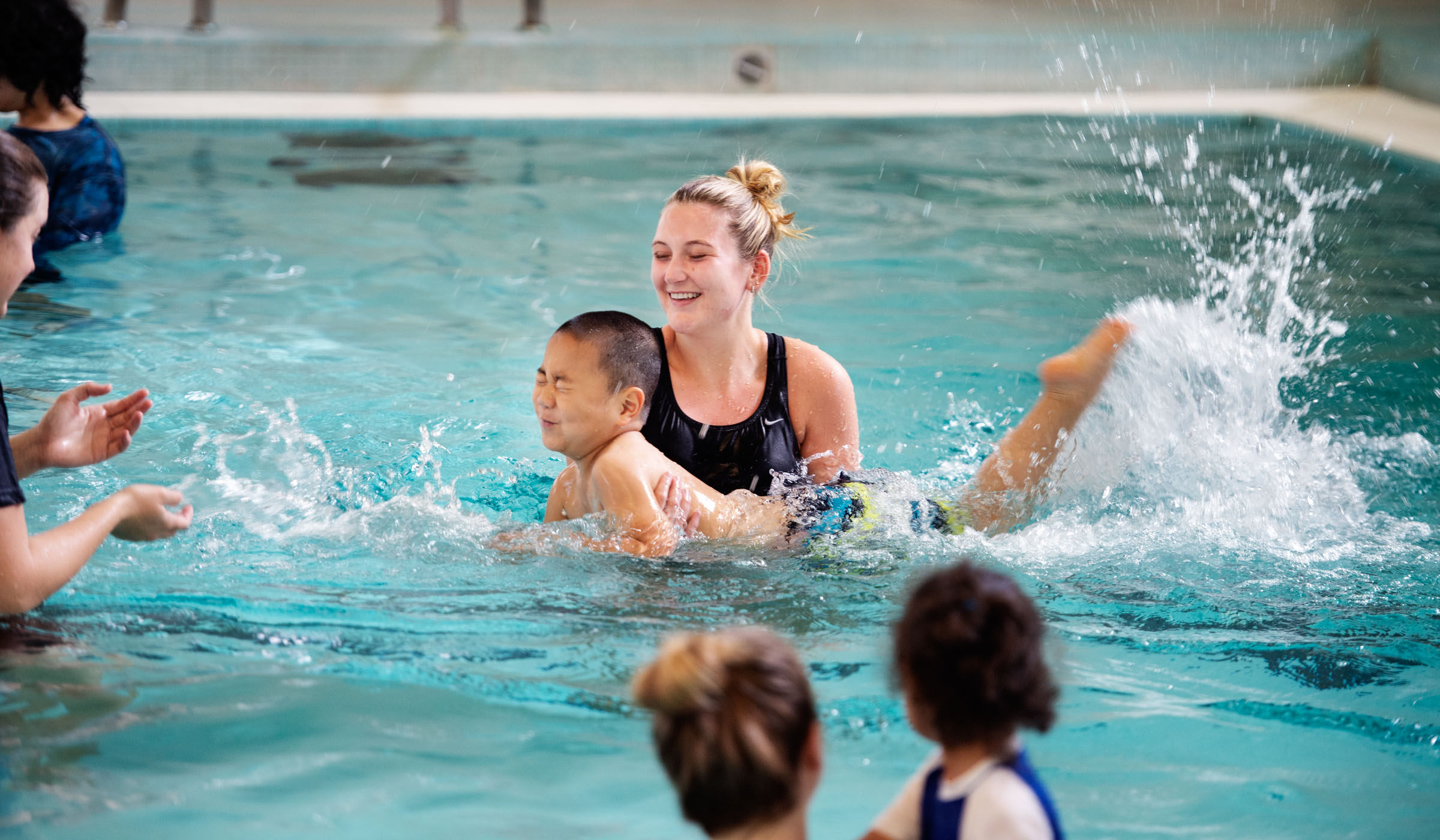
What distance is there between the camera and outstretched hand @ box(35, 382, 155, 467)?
9.12 ft

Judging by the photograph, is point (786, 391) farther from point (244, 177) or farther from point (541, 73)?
point (541, 73)

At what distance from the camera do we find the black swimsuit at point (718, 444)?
141 inches

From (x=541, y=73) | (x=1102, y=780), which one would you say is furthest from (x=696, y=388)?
(x=541, y=73)

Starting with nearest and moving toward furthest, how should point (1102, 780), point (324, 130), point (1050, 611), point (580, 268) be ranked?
point (1102, 780) → point (1050, 611) → point (580, 268) → point (324, 130)

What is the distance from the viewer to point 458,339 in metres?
5.52

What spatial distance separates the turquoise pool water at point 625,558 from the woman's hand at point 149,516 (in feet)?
0.89

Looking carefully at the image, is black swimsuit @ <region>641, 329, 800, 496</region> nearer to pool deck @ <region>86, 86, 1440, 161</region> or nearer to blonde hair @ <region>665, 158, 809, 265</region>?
blonde hair @ <region>665, 158, 809, 265</region>

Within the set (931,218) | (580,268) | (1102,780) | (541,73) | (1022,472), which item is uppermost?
(541,73)

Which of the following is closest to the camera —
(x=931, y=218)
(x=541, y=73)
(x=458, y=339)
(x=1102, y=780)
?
(x=1102, y=780)

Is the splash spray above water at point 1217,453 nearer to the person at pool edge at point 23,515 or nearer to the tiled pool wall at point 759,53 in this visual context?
the person at pool edge at point 23,515

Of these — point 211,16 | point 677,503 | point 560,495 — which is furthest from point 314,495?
point 211,16

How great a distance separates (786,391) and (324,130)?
6.51 meters

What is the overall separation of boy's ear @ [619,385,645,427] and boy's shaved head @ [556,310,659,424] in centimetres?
2

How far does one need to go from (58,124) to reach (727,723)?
17.4 feet
